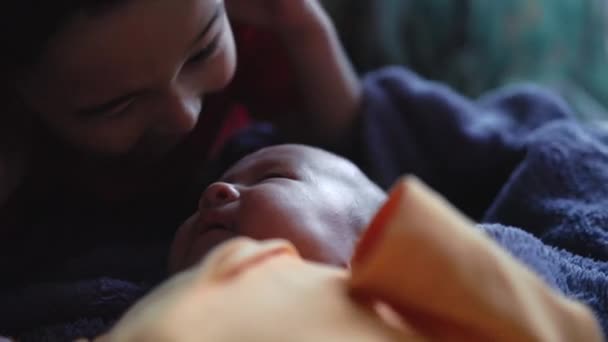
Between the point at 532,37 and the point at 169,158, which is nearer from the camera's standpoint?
the point at 169,158

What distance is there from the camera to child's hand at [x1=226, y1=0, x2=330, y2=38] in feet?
3.10

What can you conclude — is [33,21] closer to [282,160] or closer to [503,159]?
[282,160]

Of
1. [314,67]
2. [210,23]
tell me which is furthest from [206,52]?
[314,67]

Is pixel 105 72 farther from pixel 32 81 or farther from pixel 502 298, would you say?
pixel 502 298

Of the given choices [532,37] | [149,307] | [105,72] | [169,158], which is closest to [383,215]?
[149,307]

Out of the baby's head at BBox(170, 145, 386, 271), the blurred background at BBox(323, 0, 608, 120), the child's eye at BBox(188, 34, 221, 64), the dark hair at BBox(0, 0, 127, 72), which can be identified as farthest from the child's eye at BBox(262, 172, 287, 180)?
the blurred background at BBox(323, 0, 608, 120)

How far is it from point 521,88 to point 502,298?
0.65 metres

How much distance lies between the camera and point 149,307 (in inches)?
19.4

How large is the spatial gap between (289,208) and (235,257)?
19cm

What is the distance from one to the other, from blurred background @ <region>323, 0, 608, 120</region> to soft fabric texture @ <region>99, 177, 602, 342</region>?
758 millimetres

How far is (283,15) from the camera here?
3.17ft

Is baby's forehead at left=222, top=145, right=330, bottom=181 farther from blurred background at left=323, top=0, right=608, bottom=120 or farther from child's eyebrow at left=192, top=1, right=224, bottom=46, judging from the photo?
blurred background at left=323, top=0, right=608, bottom=120


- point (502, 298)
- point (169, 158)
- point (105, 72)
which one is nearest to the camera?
point (502, 298)

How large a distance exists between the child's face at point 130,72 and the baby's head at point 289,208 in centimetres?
10
